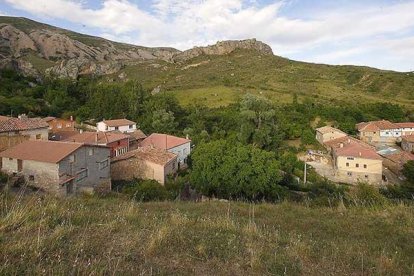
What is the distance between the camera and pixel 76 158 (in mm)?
23047

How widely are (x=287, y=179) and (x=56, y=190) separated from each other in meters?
21.0

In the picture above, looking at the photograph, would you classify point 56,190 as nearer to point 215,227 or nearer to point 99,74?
point 215,227

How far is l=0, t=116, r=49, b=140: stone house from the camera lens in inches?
1108

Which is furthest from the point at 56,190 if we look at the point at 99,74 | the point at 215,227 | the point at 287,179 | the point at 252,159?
the point at 99,74

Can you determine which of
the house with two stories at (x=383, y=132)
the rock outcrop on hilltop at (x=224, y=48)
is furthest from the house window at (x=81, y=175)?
the rock outcrop on hilltop at (x=224, y=48)

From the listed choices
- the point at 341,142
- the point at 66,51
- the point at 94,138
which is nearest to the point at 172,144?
the point at 94,138

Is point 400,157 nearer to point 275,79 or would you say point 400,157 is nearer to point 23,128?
point 23,128

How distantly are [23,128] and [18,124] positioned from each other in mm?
578

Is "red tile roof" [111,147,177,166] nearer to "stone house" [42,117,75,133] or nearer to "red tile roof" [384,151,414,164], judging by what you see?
"stone house" [42,117,75,133]

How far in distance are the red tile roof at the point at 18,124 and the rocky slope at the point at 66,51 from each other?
2061 inches

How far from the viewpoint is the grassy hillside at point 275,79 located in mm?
74250

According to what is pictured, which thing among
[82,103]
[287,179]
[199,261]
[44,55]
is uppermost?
[44,55]

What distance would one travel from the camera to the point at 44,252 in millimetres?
3309

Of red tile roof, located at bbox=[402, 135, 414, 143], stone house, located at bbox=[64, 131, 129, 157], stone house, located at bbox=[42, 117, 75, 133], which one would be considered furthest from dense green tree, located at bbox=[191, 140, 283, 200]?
red tile roof, located at bbox=[402, 135, 414, 143]
